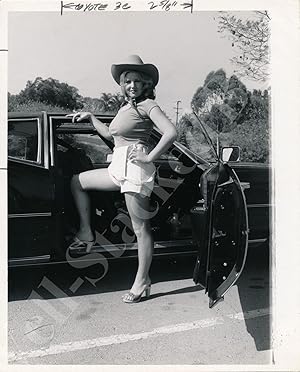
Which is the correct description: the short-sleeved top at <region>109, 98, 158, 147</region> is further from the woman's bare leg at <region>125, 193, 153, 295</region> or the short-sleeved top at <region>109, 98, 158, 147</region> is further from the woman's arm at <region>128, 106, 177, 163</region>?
the woman's bare leg at <region>125, 193, 153, 295</region>

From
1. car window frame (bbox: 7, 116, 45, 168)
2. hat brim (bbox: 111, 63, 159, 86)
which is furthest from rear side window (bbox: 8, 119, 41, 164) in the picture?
hat brim (bbox: 111, 63, 159, 86)

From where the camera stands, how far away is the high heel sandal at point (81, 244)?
12.2 feet

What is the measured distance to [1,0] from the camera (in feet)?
10.6

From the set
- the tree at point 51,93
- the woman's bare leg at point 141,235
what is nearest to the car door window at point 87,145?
the tree at point 51,93

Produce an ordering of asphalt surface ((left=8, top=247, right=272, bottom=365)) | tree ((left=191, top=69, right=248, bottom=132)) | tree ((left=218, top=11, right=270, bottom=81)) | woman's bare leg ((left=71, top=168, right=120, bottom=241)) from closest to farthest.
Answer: asphalt surface ((left=8, top=247, right=272, bottom=365)) → tree ((left=218, top=11, right=270, bottom=81)) → tree ((left=191, top=69, right=248, bottom=132)) → woman's bare leg ((left=71, top=168, right=120, bottom=241))

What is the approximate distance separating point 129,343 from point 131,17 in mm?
2035

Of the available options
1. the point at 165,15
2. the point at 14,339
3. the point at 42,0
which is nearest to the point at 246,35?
the point at 165,15

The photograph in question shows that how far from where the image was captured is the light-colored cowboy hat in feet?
11.0

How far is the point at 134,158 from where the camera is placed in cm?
346

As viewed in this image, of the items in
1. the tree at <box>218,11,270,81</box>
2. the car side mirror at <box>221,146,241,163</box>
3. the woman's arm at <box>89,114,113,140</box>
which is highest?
the tree at <box>218,11,270,81</box>

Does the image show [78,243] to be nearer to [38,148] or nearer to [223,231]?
[38,148]

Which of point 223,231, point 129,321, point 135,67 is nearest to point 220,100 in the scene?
point 135,67

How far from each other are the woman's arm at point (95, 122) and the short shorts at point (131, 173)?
18 centimetres

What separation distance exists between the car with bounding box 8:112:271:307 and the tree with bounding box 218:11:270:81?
21.2 inches
